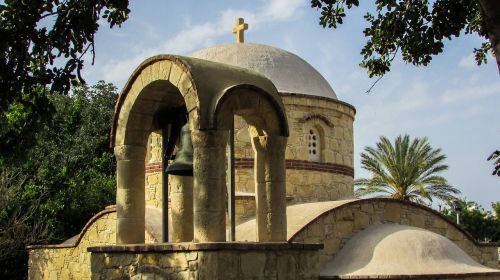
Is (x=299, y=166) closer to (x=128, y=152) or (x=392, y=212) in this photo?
(x=392, y=212)

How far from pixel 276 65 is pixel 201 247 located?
9.02 m

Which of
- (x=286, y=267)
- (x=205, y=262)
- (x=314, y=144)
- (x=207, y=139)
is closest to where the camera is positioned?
(x=205, y=262)

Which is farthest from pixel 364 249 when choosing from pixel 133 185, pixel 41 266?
pixel 41 266

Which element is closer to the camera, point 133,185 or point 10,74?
point 10,74

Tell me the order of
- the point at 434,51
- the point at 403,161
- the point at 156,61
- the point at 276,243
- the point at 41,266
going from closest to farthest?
the point at 276,243
the point at 156,61
the point at 434,51
the point at 41,266
the point at 403,161

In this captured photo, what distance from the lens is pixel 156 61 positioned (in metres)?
7.32

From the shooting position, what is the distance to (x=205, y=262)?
6.25 meters

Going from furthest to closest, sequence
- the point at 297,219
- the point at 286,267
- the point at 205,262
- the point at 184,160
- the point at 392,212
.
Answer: the point at 392,212 < the point at 297,219 < the point at 184,160 < the point at 286,267 < the point at 205,262

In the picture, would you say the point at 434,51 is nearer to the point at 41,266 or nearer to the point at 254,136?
the point at 254,136

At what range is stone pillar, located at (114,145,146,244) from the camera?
7473 mm

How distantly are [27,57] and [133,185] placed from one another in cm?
184

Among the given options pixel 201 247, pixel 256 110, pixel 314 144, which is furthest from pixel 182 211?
pixel 314 144

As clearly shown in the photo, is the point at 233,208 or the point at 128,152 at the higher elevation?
the point at 128,152

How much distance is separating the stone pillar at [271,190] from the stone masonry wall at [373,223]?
372 centimetres
